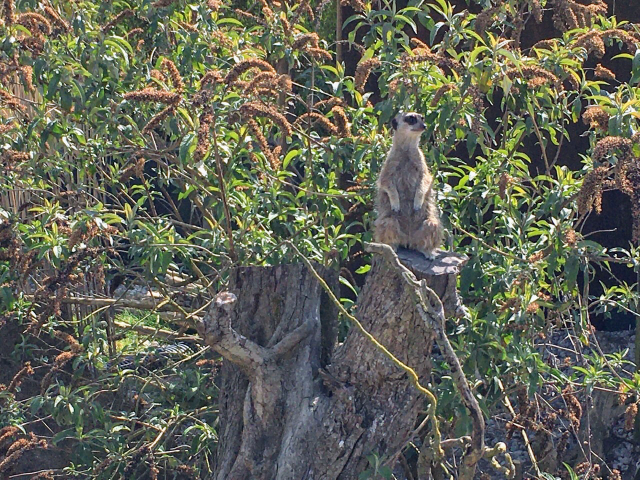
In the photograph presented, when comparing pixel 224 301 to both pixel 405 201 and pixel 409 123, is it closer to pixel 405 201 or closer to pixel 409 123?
pixel 409 123

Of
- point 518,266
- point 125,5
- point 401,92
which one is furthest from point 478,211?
point 125,5

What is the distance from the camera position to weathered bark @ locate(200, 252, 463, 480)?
317 cm

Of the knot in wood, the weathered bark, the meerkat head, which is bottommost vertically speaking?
the weathered bark

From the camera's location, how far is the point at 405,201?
13.8ft

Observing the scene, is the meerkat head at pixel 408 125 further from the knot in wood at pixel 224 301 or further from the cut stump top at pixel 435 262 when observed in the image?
the knot in wood at pixel 224 301

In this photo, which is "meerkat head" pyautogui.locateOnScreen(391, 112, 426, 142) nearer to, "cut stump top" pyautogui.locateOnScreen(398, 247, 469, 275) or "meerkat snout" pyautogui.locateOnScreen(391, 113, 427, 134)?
"meerkat snout" pyautogui.locateOnScreen(391, 113, 427, 134)

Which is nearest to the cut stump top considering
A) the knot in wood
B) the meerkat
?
the meerkat

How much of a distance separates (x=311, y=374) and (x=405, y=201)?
1.17 metres

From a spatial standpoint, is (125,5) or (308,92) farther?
(308,92)

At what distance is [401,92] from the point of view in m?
3.83

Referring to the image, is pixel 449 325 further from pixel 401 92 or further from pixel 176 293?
pixel 176 293

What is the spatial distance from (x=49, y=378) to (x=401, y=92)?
7.58ft

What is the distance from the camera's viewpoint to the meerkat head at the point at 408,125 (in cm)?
382

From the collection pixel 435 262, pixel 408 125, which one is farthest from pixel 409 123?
pixel 435 262
